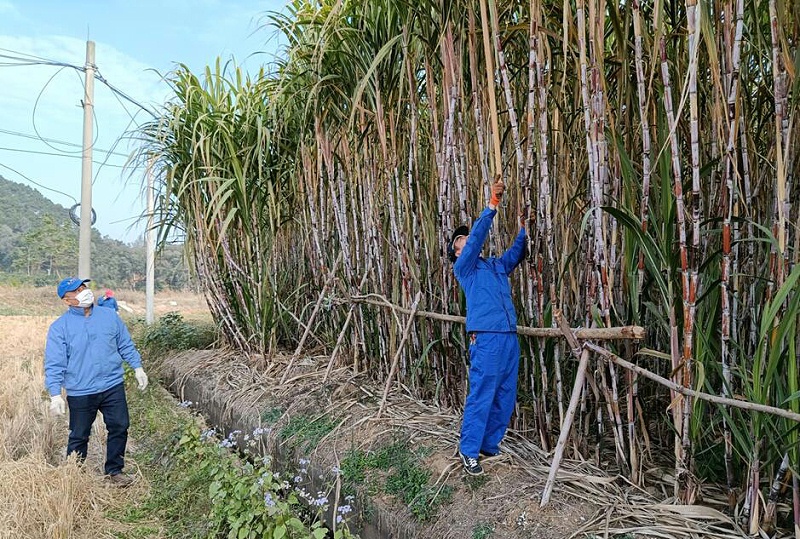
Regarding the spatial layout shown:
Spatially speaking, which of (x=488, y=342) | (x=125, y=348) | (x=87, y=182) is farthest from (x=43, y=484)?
(x=87, y=182)

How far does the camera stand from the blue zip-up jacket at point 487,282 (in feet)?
5.52

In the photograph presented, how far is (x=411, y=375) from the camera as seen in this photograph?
2.39 metres

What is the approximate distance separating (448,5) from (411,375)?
5.14 ft

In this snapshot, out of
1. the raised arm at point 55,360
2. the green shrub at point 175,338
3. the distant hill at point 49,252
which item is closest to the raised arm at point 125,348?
the raised arm at point 55,360

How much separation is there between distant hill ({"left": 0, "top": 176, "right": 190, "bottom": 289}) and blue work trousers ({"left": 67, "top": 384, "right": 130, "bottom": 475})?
13.6m

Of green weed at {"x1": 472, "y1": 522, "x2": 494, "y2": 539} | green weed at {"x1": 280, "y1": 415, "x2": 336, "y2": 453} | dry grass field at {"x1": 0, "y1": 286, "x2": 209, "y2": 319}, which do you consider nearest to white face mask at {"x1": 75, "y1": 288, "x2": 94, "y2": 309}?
green weed at {"x1": 280, "y1": 415, "x2": 336, "y2": 453}

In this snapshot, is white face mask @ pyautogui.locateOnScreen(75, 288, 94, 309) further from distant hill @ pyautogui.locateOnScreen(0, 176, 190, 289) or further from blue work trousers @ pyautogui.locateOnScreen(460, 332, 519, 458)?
distant hill @ pyautogui.locateOnScreen(0, 176, 190, 289)

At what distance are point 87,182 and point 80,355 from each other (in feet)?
11.4

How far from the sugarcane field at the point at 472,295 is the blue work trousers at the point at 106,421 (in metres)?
0.01

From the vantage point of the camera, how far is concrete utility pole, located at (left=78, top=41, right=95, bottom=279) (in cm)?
517

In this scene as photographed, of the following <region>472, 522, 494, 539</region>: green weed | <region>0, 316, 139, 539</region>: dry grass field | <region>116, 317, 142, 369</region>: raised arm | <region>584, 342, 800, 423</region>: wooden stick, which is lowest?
<region>0, 316, 139, 539</region>: dry grass field

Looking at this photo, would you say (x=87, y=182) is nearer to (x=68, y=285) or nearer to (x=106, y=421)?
(x=68, y=285)

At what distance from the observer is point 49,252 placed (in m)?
19.0

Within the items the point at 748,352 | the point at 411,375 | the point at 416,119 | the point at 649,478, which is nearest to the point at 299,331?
the point at 411,375
